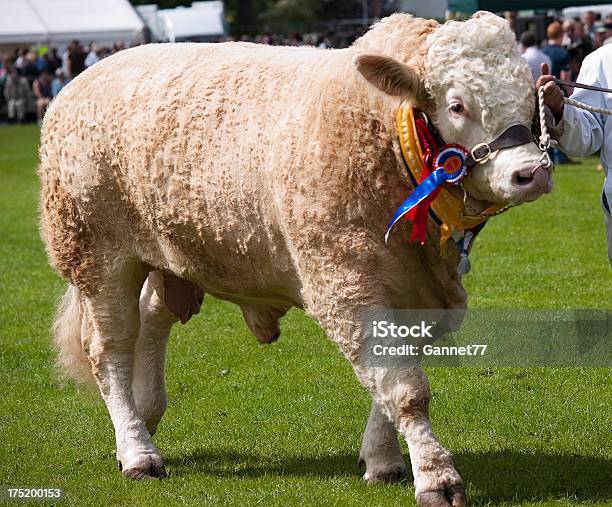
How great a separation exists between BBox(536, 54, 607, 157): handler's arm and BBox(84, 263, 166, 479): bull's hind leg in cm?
213

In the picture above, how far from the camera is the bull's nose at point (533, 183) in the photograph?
403 cm

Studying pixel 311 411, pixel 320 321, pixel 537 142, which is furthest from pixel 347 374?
pixel 537 142

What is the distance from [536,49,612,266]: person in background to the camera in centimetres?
458

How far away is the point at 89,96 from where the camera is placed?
5.44 metres

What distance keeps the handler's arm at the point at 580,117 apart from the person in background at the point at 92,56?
80.9ft

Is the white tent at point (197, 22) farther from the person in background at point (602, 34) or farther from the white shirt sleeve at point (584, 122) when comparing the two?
the white shirt sleeve at point (584, 122)

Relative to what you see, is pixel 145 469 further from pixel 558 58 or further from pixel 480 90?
pixel 558 58

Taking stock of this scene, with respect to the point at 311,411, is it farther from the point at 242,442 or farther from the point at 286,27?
the point at 286,27

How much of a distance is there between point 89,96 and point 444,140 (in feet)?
6.37

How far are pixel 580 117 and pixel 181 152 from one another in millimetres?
1673

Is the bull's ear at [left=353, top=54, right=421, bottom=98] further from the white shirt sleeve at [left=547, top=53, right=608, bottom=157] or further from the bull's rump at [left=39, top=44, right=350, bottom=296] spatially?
the white shirt sleeve at [left=547, top=53, right=608, bottom=157]

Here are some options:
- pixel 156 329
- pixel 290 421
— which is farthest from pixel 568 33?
pixel 156 329

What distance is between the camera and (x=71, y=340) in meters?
6.06

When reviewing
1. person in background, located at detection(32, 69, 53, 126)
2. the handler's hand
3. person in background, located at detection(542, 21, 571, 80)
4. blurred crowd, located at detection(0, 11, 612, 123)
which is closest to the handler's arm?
the handler's hand
